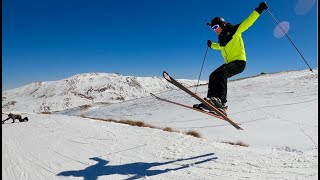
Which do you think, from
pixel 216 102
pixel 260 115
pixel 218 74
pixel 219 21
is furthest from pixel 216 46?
pixel 260 115

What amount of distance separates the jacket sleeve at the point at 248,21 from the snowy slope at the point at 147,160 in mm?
3064

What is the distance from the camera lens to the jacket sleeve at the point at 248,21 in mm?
6898

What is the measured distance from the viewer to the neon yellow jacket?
6.98 m

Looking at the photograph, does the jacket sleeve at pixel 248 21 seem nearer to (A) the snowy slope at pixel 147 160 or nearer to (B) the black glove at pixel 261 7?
A: (B) the black glove at pixel 261 7

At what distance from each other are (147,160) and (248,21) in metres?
4.11

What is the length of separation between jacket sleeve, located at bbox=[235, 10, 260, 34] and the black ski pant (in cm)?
86

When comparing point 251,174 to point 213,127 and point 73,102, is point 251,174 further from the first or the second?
point 73,102

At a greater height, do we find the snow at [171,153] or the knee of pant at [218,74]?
the knee of pant at [218,74]

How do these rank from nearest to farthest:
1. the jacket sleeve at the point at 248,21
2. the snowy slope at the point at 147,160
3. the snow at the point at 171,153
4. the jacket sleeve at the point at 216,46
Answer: the snowy slope at the point at 147,160, the snow at the point at 171,153, the jacket sleeve at the point at 248,21, the jacket sleeve at the point at 216,46

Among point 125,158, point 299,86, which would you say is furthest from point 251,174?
→ point 299,86

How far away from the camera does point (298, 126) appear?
14.2 m

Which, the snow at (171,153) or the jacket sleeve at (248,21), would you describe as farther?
the jacket sleeve at (248,21)

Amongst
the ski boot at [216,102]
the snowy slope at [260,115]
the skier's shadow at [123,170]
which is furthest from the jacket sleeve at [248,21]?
the snowy slope at [260,115]

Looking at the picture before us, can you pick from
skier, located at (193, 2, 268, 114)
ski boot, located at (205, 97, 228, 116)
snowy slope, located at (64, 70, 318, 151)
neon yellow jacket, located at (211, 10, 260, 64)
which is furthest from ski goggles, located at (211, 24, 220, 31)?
snowy slope, located at (64, 70, 318, 151)
